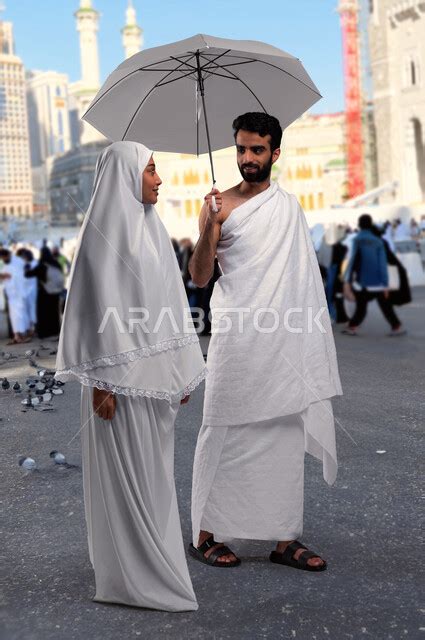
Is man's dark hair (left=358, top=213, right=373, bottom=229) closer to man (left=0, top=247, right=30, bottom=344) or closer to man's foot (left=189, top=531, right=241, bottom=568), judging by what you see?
man (left=0, top=247, right=30, bottom=344)

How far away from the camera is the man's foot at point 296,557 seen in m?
3.47

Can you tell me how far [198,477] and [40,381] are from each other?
5069 millimetres

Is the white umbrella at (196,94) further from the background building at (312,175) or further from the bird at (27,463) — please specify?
the background building at (312,175)

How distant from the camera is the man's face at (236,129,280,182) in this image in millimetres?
3533

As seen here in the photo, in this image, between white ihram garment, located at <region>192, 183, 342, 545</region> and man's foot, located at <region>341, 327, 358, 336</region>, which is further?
man's foot, located at <region>341, 327, 358, 336</region>

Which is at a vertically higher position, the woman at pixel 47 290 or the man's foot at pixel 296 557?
the woman at pixel 47 290

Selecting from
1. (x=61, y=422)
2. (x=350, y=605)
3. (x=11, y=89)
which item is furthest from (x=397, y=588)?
(x=11, y=89)

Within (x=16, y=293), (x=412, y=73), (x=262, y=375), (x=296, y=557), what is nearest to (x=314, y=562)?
(x=296, y=557)

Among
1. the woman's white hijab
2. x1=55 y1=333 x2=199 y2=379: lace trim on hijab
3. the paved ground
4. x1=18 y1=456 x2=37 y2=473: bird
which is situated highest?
the woman's white hijab

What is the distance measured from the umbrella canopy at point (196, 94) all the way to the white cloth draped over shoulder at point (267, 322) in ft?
2.72

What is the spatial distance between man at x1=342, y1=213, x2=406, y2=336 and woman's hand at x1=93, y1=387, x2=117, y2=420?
8126 mm

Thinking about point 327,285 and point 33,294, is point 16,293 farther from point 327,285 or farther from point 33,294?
point 327,285

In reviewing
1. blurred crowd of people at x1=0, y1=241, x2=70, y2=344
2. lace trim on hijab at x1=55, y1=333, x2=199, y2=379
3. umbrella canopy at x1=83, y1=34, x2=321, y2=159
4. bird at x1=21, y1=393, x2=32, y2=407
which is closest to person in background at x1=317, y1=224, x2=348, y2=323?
blurred crowd of people at x1=0, y1=241, x2=70, y2=344

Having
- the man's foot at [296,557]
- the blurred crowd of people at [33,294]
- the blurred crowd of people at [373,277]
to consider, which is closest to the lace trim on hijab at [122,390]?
the man's foot at [296,557]
